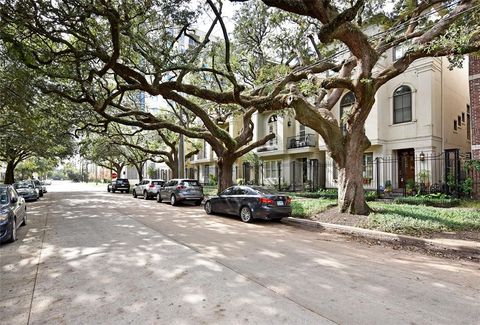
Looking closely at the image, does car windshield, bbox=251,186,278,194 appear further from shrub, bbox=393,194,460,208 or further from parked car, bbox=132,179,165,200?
parked car, bbox=132,179,165,200

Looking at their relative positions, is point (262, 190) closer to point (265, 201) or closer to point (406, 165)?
point (265, 201)

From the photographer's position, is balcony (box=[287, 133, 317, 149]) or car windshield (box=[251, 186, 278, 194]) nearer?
car windshield (box=[251, 186, 278, 194])

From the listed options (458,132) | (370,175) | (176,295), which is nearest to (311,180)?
(370,175)

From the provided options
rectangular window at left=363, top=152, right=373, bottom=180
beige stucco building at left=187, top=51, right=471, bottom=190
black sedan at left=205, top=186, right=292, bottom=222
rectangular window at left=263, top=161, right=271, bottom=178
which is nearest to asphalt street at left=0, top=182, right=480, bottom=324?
black sedan at left=205, top=186, right=292, bottom=222

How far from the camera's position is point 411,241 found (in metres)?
8.55

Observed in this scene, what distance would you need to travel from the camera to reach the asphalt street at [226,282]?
13.1ft

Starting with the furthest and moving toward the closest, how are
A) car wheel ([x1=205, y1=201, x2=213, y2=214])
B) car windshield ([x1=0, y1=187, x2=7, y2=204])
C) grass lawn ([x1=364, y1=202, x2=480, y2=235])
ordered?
car wheel ([x1=205, y1=201, x2=213, y2=214]) → grass lawn ([x1=364, y1=202, x2=480, y2=235]) → car windshield ([x1=0, y1=187, x2=7, y2=204])

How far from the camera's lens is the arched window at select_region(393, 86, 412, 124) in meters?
20.4

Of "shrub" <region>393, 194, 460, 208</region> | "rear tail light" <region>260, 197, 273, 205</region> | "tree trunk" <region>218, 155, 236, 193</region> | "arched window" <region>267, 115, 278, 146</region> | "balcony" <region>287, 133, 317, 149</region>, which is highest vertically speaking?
"arched window" <region>267, 115, 278, 146</region>

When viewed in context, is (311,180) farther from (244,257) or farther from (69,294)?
(69,294)

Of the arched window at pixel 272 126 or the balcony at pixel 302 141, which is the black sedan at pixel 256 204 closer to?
the balcony at pixel 302 141

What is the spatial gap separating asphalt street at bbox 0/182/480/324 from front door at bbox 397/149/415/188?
45.4ft

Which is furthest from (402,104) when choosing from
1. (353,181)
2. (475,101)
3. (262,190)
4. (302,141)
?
(262,190)

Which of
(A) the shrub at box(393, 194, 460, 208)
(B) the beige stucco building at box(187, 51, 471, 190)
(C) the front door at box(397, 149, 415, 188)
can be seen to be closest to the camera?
(A) the shrub at box(393, 194, 460, 208)
